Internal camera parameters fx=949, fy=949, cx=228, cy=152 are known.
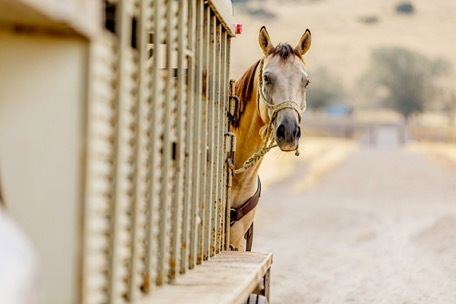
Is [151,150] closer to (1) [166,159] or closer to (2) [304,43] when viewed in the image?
(1) [166,159]

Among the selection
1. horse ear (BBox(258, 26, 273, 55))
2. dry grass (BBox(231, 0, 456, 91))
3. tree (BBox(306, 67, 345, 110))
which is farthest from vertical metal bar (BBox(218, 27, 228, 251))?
dry grass (BBox(231, 0, 456, 91))

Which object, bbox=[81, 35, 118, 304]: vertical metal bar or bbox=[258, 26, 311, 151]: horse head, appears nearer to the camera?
bbox=[81, 35, 118, 304]: vertical metal bar

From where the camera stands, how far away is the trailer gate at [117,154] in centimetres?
312

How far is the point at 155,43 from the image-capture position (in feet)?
14.1

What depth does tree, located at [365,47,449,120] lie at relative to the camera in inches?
3637

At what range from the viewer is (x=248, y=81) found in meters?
7.64

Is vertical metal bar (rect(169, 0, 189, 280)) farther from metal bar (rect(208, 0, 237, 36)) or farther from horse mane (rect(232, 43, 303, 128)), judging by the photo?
horse mane (rect(232, 43, 303, 128))

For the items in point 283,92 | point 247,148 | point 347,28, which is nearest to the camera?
point 283,92

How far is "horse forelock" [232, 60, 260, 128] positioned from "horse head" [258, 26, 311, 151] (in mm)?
248

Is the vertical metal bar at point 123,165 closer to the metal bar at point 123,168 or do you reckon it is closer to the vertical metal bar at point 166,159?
the metal bar at point 123,168

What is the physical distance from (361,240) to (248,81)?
903 cm

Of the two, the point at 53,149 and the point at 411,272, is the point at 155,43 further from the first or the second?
the point at 411,272

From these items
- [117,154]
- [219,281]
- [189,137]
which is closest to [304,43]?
[189,137]

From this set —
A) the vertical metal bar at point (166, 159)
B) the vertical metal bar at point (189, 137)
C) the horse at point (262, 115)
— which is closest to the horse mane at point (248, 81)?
the horse at point (262, 115)
